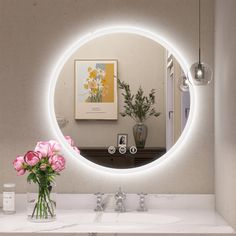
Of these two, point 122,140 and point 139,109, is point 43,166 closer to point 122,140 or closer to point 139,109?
point 122,140

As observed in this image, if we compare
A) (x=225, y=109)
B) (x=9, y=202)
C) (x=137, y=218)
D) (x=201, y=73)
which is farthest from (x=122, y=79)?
(x=9, y=202)

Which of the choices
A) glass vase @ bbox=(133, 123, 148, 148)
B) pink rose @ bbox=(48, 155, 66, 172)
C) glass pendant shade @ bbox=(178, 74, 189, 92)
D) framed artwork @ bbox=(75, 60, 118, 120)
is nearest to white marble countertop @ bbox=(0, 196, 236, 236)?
pink rose @ bbox=(48, 155, 66, 172)

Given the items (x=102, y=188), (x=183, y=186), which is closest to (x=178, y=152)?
(x=183, y=186)

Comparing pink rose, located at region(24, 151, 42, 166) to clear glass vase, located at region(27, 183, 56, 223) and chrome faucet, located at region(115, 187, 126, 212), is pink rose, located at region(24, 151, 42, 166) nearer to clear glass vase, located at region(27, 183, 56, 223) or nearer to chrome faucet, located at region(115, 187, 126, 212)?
clear glass vase, located at region(27, 183, 56, 223)

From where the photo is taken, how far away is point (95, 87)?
2.63m

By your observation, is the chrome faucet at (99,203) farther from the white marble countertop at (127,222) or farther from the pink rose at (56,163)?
the pink rose at (56,163)

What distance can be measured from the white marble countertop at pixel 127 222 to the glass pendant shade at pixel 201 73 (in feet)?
2.17

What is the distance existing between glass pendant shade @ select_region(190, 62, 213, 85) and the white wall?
0.07 metres

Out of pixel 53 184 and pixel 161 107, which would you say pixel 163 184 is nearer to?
pixel 161 107

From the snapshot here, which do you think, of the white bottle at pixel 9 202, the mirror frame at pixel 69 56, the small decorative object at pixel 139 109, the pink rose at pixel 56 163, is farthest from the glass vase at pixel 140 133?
the white bottle at pixel 9 202

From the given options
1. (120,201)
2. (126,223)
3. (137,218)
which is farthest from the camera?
(120,201)

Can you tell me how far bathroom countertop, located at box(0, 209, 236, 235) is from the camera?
2094mm

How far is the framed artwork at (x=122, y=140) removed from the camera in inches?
103

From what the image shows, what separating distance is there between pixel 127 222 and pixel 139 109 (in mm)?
623
